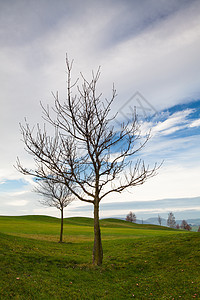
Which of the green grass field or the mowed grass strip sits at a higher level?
the green grass field

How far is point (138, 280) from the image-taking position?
1049cm

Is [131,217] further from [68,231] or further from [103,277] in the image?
[103,277]

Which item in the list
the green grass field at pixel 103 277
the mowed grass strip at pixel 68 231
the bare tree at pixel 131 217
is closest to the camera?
the green grass field at pixel 103 277

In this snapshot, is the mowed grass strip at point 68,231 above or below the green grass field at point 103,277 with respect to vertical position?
below

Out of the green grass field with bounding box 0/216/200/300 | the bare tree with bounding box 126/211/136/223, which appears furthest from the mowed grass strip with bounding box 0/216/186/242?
the bare tree with bounding box 126/211/136/223

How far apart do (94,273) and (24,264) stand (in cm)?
349

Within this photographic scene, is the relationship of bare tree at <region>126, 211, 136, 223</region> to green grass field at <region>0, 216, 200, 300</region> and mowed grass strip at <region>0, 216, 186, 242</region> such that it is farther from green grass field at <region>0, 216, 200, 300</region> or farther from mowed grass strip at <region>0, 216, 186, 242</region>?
green grass field at <region>0, 216, 200, 300</region>

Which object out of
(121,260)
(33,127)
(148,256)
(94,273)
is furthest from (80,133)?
(148,256)

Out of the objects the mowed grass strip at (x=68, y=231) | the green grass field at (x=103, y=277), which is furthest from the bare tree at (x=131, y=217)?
the green grass field at (x=103, y=277)

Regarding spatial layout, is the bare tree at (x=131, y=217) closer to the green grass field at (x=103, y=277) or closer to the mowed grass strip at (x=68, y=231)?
the mowed grass strip at (x=68, y=231)

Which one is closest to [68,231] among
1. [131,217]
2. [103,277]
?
[103,277]

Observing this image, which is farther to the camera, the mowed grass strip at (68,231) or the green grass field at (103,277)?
the mowed grass strip at (68,231)

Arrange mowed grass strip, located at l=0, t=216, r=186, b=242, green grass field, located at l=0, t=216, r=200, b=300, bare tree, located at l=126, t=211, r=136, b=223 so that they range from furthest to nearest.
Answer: bare tree, located at l=126, t=211, r=136, b=223
mowed grass strip, located at l=0, t=216, r=186, b=242
green grass field, located at l=0, t=216, r=200, b=300

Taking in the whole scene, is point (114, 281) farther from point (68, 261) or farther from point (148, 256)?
point (148, 256)
